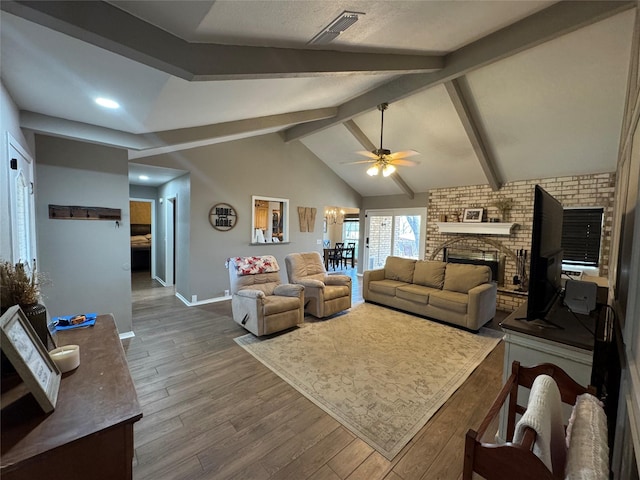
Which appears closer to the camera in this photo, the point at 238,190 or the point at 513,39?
the point at 513,39

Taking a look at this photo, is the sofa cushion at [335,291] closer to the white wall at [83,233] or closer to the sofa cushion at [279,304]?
the sofa cushion at [279,304]

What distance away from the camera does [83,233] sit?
3.12 m

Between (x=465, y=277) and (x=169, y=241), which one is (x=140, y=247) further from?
(x=465, y=277)

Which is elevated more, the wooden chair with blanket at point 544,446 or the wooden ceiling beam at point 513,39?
the wooden ceiling beam at point 513,39

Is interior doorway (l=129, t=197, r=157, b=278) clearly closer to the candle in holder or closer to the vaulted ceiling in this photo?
the vaulted ceiling

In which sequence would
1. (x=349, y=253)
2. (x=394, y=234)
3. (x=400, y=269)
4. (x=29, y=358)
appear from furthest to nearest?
1. (x=349, y=253)
2. (x=394, y=234)
3. (x=400, y=269)
4. (x=29, y=358)

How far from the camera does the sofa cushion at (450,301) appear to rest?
3.80 m

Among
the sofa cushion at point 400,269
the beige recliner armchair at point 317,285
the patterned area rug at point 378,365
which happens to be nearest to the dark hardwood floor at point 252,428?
the patterned area rug at point 378,365

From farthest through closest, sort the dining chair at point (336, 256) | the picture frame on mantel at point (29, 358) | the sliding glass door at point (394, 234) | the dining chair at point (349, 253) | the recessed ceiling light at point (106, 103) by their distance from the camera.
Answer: the dining chair at point (349, 253) → the dining chair at point (336, 256) → the sliding glass door at point (394, 234) → the recessed ceiling light at point (106, 103) → the picture frame on mantel at point (29, 358)

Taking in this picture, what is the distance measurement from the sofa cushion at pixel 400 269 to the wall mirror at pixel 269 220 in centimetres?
231

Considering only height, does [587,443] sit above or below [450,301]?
above

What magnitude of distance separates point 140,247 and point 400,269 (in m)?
7.15

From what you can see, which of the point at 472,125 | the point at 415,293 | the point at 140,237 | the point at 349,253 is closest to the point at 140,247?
the point at 140,237

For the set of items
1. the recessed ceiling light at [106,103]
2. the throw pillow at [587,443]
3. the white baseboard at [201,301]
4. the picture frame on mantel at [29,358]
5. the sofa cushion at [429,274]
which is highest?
the recessed ceiling light at [106,103]
